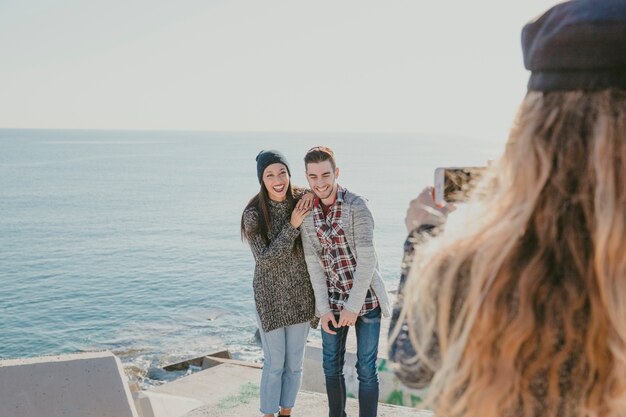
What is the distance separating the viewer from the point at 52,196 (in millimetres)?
63656

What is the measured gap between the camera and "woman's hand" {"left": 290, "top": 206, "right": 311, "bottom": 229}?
13.8 ft

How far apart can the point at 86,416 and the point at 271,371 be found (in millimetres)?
1518

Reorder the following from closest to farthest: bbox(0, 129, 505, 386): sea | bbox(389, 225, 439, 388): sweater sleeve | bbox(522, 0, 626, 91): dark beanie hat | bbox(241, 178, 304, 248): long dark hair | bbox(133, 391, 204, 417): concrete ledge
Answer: bbox(522, 0, 626, 91): dark beanie hat → bbox(389, 225, 439, 388): sweater sleeve → bbox(241, 178, 304, 248): long dark hair → bbox(133, 391, 204, 417): concrete ledge → bbox(0, 129, 505, 386): sea

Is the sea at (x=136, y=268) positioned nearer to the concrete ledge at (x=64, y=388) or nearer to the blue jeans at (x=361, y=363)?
the blue jeans at (x=361, y=363)

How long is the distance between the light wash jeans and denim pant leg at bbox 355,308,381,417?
490mm

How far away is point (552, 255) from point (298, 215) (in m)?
3.09

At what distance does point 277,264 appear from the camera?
438cm

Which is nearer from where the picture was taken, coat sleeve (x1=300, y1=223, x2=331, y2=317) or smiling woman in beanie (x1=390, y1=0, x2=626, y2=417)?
smiling woman in beanie (x1=390, y1=0, x2=626, y2=417)

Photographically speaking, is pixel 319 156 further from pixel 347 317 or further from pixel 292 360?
pixel 292 360

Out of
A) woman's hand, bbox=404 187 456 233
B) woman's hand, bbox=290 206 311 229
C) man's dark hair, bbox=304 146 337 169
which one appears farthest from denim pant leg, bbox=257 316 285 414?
woman's hand, bbox=404 187 456 233

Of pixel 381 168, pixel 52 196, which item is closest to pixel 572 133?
pixel 52 196

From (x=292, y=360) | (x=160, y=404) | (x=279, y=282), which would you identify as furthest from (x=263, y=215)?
(x=160, y=404)

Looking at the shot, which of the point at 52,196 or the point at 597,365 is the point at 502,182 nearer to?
the point at 597,365

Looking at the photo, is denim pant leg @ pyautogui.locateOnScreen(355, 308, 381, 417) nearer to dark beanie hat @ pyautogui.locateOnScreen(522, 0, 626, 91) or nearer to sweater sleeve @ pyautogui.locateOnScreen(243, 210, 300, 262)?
sweater sleeve @ pyautogui.locateOnScreen(243, 210, 300, 262)
